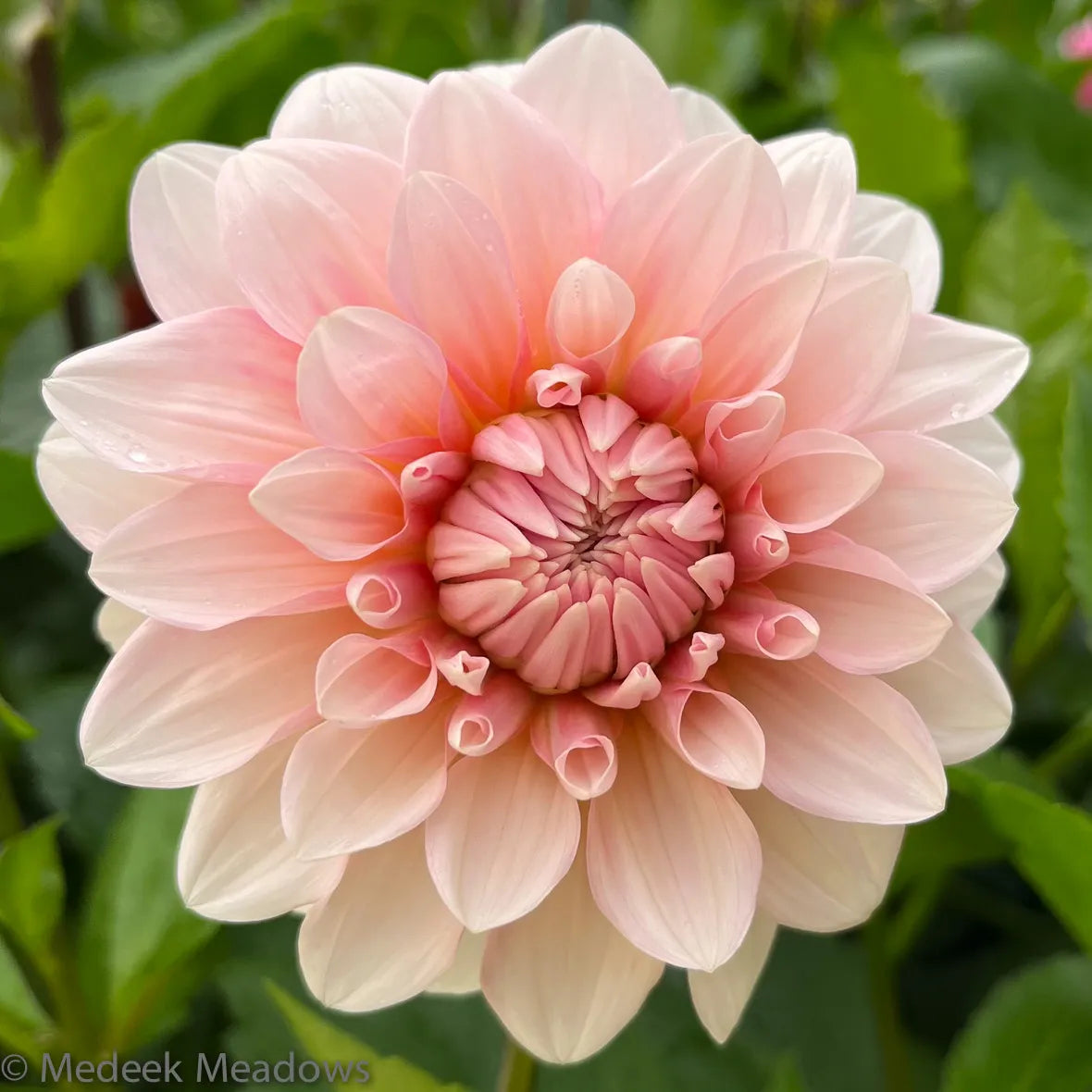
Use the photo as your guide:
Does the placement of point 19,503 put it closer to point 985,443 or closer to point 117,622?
point 117,622

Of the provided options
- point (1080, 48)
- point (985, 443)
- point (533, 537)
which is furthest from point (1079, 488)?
point (1080, 48)

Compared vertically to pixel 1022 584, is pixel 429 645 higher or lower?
higher

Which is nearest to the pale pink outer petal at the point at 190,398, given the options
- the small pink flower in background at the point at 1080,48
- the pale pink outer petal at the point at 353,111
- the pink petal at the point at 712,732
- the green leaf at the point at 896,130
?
the pale pink outer petal at the point at 353,111

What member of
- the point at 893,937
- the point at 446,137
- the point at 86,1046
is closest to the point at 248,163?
the point at 446,137

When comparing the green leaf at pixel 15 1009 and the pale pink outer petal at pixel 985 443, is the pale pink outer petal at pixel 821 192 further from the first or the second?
the green leaf at pixel 15 1009

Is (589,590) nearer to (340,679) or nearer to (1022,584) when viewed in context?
(340,679)

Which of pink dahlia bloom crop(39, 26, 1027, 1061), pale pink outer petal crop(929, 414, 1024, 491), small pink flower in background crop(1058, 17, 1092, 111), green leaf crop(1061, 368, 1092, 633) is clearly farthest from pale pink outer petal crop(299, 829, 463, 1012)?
small pink flower in background crop(1058, 17, 1092, 111)
